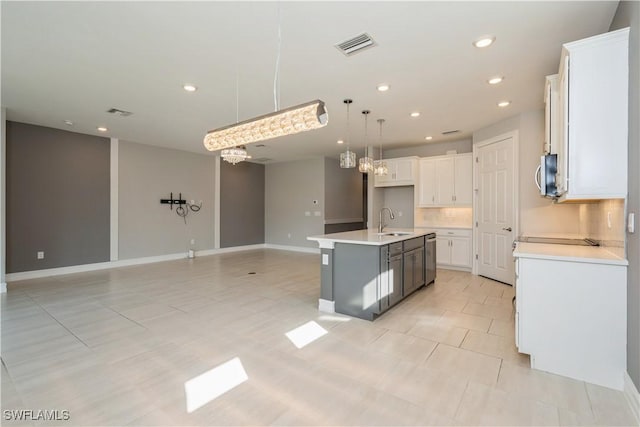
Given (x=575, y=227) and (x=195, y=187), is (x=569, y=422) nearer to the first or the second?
(x=575, y=227)

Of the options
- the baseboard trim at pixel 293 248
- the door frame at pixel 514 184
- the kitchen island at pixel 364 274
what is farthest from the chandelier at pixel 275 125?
the baseboard trim at pixel 293 248

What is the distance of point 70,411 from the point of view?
185 cm

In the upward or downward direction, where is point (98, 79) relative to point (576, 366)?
upward

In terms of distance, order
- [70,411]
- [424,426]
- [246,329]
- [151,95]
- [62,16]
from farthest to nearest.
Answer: [151,95] → [246,329] → [62,16] → [70,411] → [424,426]

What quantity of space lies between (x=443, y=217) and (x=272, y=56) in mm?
5245

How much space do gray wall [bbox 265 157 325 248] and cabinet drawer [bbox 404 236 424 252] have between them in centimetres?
435

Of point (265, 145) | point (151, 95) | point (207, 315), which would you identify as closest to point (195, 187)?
point (265, 145)

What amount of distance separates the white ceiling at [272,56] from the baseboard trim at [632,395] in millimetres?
2679

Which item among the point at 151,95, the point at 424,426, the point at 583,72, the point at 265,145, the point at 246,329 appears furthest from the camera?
the point at 265,145

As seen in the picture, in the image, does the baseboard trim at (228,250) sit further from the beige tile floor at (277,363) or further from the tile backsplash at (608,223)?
the tile backsplash at (608,223)

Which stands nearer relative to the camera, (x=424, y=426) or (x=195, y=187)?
(x=424, y=426)

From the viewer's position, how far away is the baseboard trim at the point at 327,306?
3650 millimetres

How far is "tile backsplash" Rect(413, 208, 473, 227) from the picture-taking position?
6.41 m

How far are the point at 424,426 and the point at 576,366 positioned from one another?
4.56 feet
